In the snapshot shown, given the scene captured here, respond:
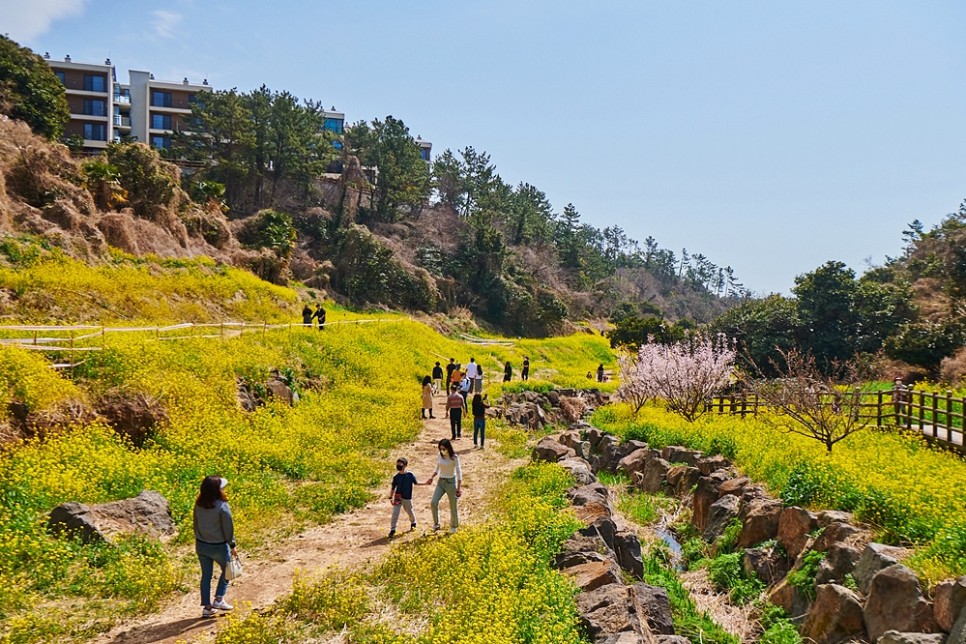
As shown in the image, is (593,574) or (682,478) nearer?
(593,574)

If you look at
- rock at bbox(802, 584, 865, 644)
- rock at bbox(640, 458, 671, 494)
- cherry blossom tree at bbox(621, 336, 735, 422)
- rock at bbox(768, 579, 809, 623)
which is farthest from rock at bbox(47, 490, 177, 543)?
cherry blossom tree at bbox(621, 336, 735, 422)

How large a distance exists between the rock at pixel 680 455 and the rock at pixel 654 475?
324 mm

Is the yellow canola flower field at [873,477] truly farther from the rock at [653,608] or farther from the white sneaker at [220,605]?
the white sneaker at [220,605]

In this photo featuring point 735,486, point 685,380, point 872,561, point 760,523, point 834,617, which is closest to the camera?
point 834,617

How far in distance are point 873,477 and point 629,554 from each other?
575 cm

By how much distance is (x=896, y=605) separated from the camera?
870 centimetres

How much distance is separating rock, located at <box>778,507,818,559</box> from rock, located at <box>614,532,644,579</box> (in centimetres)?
322

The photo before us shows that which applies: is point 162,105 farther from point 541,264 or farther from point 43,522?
point 43,522

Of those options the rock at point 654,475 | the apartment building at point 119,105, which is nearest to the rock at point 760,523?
the rock at point 654,475

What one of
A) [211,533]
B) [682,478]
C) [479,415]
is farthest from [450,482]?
[682,478]

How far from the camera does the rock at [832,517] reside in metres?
11.5

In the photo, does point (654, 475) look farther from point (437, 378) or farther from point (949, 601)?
point (437, 378)

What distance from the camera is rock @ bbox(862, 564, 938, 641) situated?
328 inches

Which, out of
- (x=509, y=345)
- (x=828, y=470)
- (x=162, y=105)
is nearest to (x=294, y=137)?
A: (x=162, y=105)
